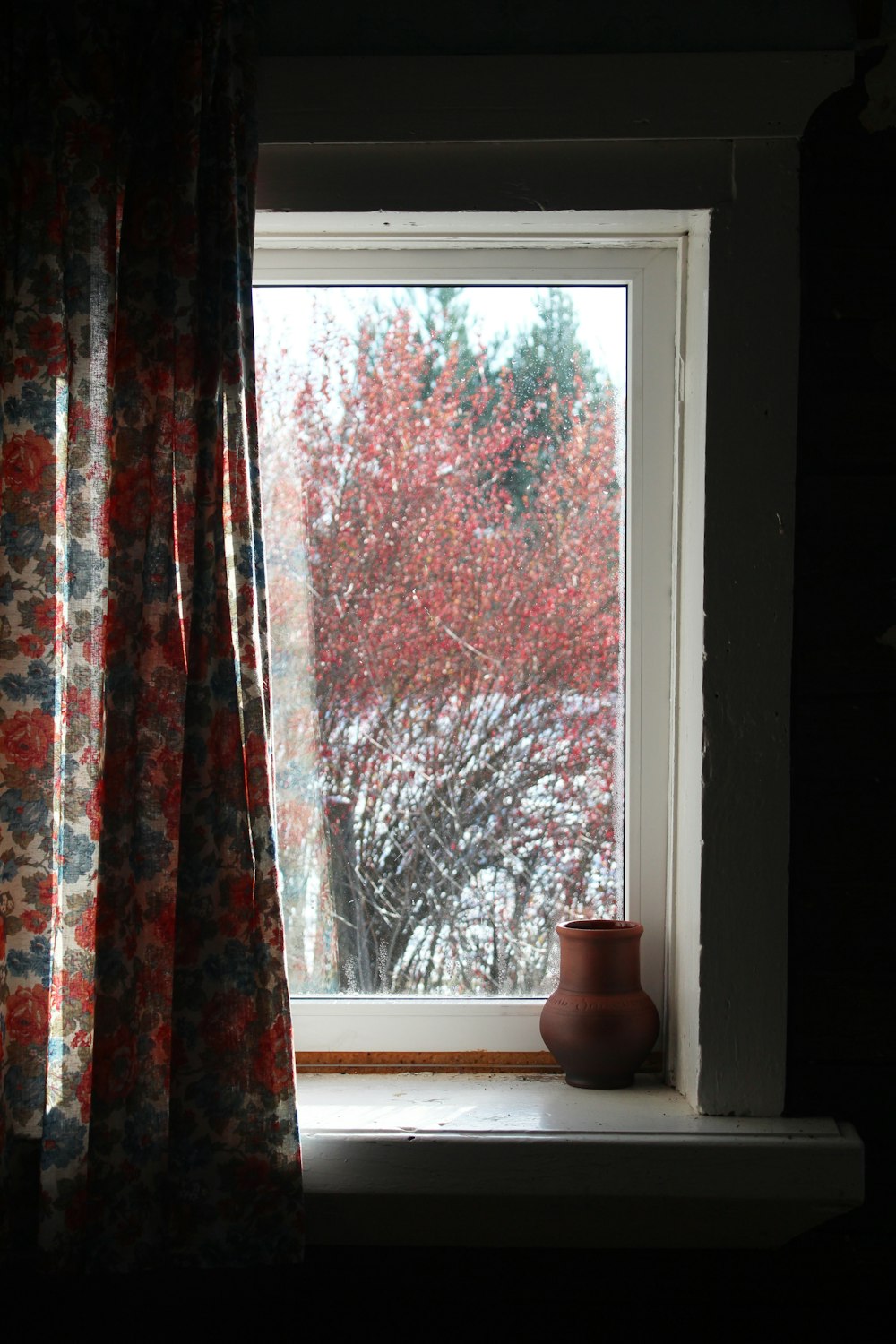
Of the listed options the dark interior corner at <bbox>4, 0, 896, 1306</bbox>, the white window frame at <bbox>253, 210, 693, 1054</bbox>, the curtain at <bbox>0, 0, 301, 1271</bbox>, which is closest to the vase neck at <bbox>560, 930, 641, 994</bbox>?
the white window frame at <bbox>253, 210, 693, 1054</bbox>

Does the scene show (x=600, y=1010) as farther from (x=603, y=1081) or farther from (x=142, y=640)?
(x=142, y=640)

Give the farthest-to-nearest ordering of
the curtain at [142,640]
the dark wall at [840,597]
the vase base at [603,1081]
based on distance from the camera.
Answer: the vase base at [603,1081] → the dark wall at [840,597] → the curtain at [142,640]

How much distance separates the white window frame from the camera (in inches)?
69.1

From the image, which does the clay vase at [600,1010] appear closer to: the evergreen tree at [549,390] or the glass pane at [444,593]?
the glass pane at [444,593]

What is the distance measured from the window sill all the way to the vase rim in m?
0.27

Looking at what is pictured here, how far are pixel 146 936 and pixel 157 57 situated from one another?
113 centimetres

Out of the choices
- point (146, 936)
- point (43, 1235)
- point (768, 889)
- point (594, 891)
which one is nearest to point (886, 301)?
point (768, 889)

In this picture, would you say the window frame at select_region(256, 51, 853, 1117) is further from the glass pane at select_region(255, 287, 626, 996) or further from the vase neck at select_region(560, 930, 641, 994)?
the glass pane at select_region(255, 287, 626, 996)

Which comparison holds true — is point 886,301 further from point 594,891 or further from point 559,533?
point 594,891

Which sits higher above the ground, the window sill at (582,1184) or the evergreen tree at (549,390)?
the evergreen tree at (549,390)

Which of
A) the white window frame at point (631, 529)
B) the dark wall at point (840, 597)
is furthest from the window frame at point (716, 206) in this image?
the white window frame at point (631, 529)

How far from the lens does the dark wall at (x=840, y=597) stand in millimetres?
1571

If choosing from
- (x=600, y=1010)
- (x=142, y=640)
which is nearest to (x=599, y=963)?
(x=600, y=1010)

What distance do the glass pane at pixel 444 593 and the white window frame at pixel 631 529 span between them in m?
0.03
